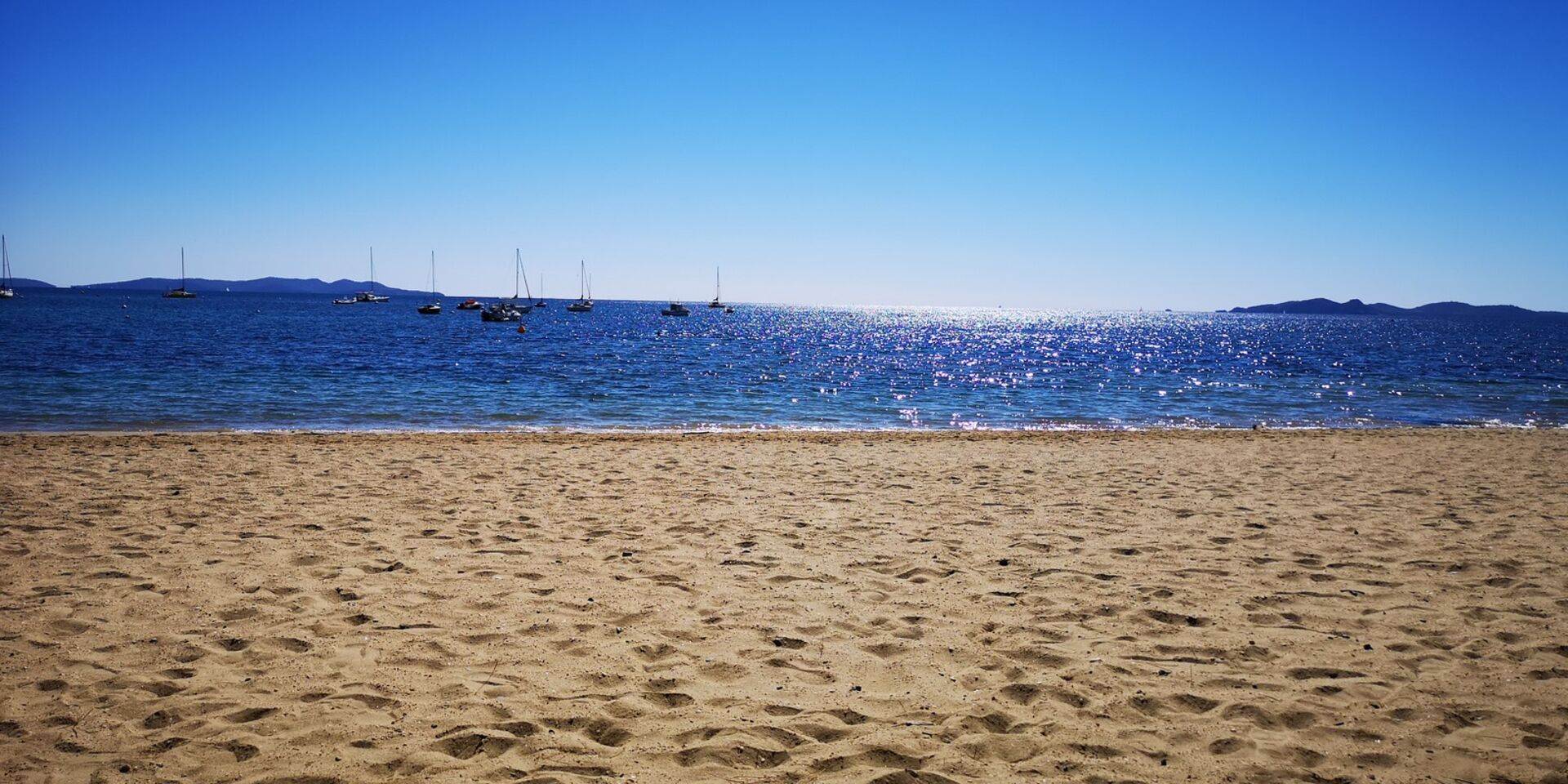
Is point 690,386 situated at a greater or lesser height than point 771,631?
greater

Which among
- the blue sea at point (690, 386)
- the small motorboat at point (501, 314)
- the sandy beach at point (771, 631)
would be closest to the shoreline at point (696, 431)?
the blue sea at point (690, 386)

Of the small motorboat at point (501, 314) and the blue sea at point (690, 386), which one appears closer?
the blue sea at point (690, 386)

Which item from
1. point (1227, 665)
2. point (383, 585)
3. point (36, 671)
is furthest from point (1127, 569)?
point (36, 671)

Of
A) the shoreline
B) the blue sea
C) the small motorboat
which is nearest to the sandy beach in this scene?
the shoreline

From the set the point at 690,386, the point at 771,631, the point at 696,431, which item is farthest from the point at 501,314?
the point at 771,631

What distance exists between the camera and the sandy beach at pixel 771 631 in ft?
13.0

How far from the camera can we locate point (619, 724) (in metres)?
4.20

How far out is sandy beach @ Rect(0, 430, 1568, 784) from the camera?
A: 13.0ft

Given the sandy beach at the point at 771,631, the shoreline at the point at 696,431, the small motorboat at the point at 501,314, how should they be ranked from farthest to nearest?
the small motorboat at the point at 501,314
the shoreline at the point at 696,431
the sandy beach at the point at 771,631

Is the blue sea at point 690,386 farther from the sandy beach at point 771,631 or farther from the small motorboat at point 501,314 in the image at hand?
the small motorboat at point 501,314

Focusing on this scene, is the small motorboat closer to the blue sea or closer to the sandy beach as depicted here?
the blue sea

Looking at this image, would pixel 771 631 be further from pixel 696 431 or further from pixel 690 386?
pixel 690 386

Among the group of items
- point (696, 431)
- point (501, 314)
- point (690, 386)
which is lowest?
point (696, 431)

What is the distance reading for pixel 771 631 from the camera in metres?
5.48
